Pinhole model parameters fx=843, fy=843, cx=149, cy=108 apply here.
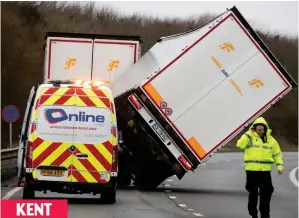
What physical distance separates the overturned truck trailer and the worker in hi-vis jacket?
515 centimetres

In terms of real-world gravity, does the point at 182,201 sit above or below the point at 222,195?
above

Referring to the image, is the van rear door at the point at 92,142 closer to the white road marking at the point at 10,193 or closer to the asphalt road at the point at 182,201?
the asphalt road at the point at 182,201

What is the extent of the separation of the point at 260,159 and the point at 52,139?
3973mm

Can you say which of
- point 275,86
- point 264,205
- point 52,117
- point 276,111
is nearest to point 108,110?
point 52,117

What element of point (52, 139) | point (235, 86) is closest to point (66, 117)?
point (52, 139)

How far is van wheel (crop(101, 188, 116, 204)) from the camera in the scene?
50.8 ft

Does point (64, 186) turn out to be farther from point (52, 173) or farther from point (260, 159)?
point (260, 159)

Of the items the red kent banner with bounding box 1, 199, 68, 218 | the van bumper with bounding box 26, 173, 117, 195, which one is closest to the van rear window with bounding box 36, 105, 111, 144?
the van bumper with bounding box 26, 173, 117, 195

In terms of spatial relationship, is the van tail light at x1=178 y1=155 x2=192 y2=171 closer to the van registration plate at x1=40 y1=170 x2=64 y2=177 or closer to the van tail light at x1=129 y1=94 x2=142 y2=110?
the van tail light at x1=129 y1=94 x2=142 y2=110

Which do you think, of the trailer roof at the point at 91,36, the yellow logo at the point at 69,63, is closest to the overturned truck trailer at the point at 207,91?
the trailer roof at the point at 91,36

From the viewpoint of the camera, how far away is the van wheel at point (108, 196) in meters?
15.5

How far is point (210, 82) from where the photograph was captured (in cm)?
1847

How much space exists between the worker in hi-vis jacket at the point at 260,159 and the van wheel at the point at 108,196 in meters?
3.17

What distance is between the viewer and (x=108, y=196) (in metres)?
15.7
